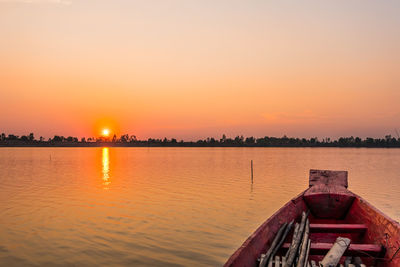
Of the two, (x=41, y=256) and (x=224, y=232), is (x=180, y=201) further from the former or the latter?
(x=41, y=256)

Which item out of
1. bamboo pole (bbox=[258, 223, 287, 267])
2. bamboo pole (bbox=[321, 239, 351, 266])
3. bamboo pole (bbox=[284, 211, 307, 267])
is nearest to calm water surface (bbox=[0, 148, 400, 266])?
bamboo pole (bbox=[258, 223, 287, 267])

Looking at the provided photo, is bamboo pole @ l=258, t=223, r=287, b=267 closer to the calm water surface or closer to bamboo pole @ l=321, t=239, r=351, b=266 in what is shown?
bamboo pole @ l=321, t=239, r=351, b=266

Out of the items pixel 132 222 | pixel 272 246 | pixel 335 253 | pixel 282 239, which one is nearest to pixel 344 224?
pixel 282 239

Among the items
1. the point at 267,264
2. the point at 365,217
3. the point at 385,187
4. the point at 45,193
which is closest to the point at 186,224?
the point at 365,217

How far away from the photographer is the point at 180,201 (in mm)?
20609

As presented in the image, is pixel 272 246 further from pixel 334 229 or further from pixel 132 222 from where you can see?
pixel 132 222

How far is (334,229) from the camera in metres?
8.77

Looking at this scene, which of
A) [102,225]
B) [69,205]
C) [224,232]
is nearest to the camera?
[224,232]

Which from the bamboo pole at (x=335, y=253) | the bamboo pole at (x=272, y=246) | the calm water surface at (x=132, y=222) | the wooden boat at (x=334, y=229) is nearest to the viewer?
the bamboo pole at (x=272, y=246)

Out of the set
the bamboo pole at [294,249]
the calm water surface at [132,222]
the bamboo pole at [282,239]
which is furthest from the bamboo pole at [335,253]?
the calm water surface at [132,222]

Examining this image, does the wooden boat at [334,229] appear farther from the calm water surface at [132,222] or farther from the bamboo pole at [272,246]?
the calm water surface at [132,222]

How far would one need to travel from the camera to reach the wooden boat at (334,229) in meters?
6.53

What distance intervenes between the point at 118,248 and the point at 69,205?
377 inches

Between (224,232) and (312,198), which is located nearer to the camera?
(312,198)
